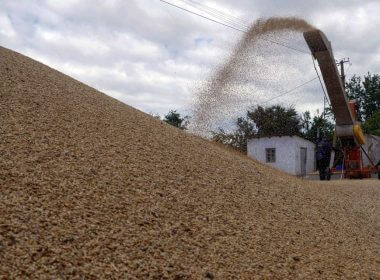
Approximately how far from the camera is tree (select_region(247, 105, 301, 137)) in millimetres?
24125

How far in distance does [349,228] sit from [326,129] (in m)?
24.8

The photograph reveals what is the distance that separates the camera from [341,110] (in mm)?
10086

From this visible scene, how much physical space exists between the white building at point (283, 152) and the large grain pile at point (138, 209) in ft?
50.1

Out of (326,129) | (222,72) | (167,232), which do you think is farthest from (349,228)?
(326,129)

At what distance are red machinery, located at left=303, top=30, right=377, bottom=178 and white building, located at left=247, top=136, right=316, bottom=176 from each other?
348 inches

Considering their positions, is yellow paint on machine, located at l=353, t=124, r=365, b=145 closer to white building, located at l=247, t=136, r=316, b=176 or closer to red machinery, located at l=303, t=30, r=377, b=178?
red machinery, located at l=303, t=30, r=377, b=178

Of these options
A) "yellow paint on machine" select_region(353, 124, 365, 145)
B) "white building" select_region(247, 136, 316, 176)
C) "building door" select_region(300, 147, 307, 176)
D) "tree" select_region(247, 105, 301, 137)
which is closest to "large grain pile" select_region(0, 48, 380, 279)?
"yellow paint on machine" select_region(353, 124, 365, 145)

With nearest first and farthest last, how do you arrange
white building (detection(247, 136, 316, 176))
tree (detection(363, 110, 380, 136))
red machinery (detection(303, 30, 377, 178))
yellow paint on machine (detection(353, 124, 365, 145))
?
red machinery (detection(303, 30, 377, 178)), yellow paint on machine (detection(353, 124, 365, 145)), white building (detection(247, 136, 316, 176)), tree (detection(363, 110, 380, 136))

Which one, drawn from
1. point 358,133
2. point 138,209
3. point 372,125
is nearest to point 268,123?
point 372,125

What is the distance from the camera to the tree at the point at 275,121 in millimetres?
24125

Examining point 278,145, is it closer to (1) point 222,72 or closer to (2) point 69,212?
(1) point 222,72

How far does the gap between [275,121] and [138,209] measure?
2295 cm

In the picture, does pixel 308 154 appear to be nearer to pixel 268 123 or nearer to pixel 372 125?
pixel 268 123

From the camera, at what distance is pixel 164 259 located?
2430 millimetres
